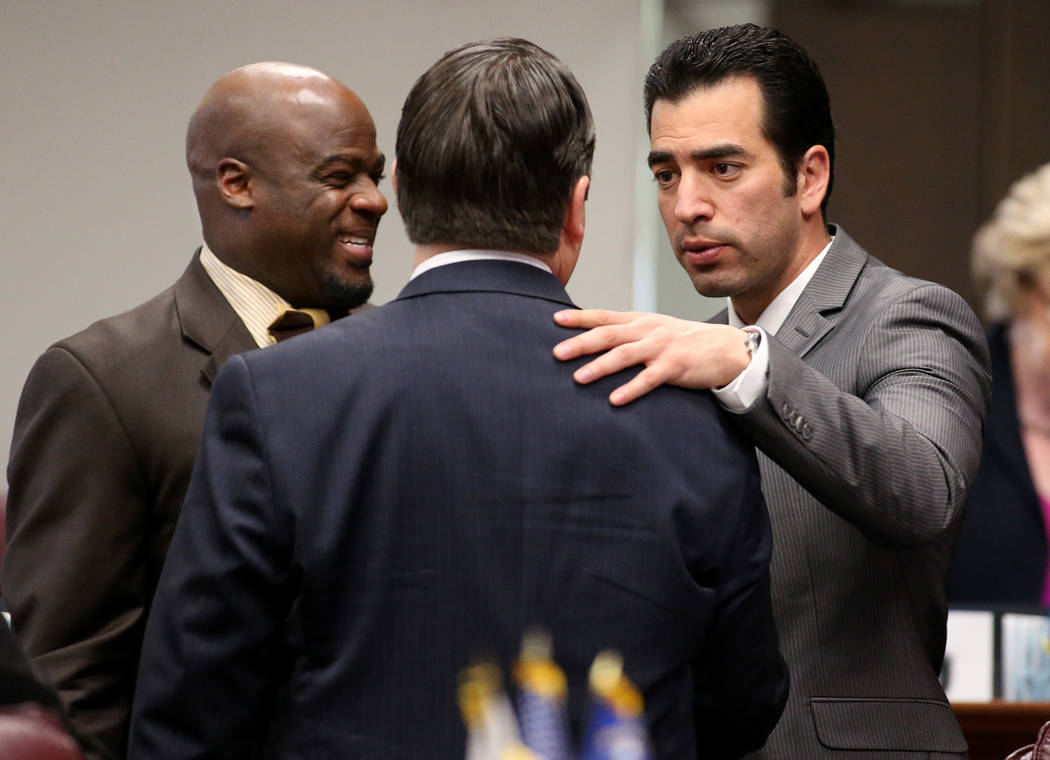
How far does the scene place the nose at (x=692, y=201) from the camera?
76.0 inches

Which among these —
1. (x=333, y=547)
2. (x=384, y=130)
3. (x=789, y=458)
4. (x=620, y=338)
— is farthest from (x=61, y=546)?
(x=384, y=130)

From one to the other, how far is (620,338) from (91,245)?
3.26 m

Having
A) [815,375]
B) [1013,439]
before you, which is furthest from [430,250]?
[1013,439]

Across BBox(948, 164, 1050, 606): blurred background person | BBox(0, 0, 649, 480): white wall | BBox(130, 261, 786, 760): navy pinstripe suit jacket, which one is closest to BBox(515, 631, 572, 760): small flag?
BBox(130, 261, 786, 760): navy pinstripe suit jacket

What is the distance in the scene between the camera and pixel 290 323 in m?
1.86

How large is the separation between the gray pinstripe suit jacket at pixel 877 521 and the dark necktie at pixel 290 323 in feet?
2.18

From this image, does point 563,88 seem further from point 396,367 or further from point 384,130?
point 384,130

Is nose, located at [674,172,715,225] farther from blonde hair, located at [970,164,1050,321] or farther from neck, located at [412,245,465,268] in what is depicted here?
blonde hair, located at [970,164,1050,321]

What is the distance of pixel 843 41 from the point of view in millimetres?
4223

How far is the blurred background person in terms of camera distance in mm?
3268

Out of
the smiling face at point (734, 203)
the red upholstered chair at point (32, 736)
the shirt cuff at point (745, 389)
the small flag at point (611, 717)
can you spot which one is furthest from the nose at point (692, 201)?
the red upholstered chair at point (32, 736)

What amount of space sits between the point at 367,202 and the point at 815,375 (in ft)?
2.30

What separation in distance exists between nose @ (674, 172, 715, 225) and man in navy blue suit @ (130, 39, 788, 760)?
0.61 m

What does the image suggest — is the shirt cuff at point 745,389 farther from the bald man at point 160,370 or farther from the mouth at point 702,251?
the bald man at point 160,370
